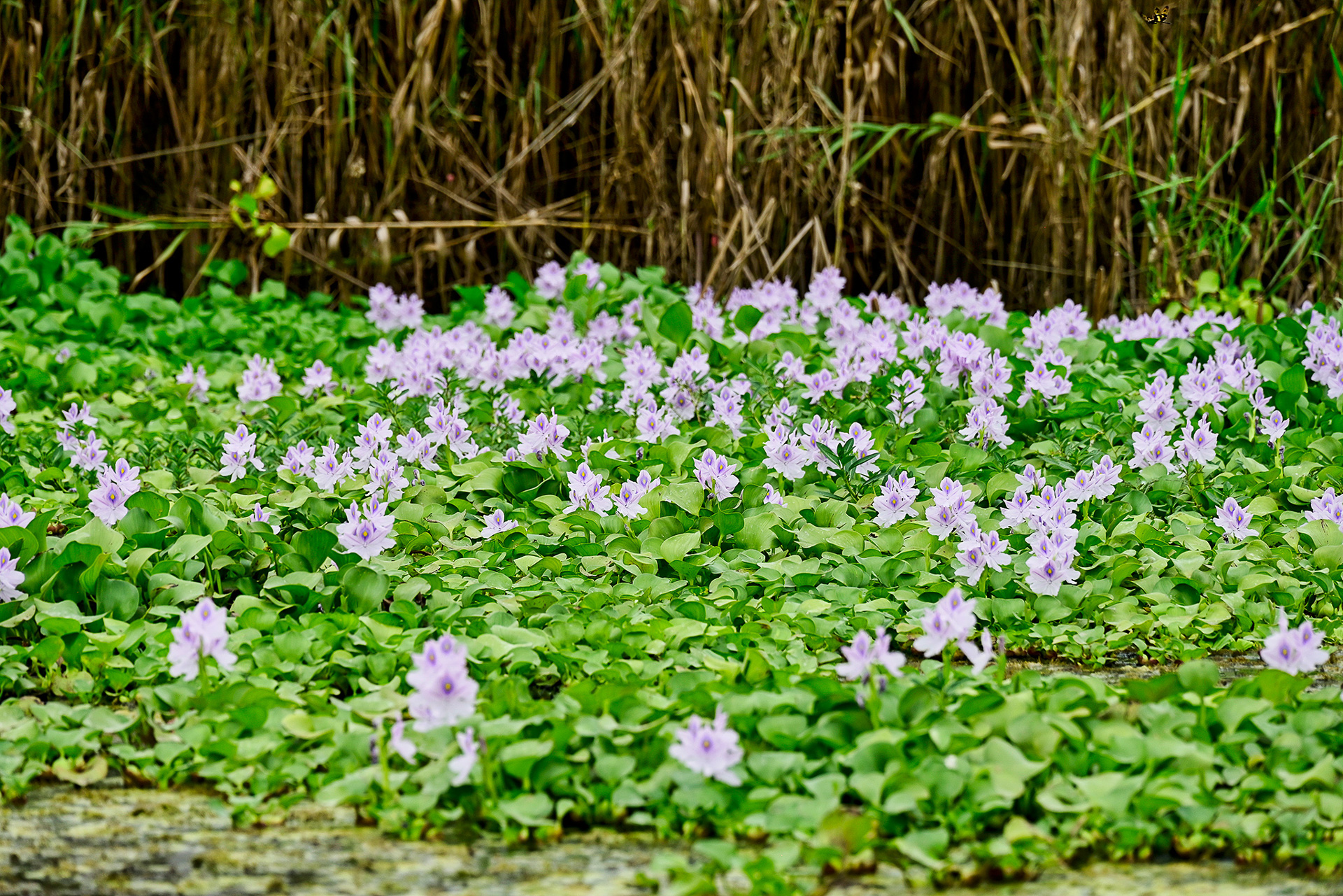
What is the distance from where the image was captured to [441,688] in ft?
6.81

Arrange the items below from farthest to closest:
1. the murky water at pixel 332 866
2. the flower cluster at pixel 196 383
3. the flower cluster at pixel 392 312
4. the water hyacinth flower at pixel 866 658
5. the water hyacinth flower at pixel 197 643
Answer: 1. the flower cluster at pixel 392 312
2. the flower cluster at pixel 196 383
3. the water hyacinth flower at pixel 197 643
4. the water hyacinth flower at pixel 866 658
5. the murky water at pixel 332 866

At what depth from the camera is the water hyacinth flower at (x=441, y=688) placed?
2.07m

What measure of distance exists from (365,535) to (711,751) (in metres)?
1.10

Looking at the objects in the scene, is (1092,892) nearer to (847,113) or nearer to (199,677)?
(199,677)

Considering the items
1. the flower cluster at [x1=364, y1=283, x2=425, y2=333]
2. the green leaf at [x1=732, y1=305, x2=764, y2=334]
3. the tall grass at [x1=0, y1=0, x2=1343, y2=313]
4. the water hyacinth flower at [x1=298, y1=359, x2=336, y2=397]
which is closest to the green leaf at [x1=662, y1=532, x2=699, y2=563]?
the water hyacinth flower at [x1=298, y1=359, x2=336, y2=397]

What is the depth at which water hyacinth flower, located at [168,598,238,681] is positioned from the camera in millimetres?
2299

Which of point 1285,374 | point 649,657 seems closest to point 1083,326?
point 1285,374

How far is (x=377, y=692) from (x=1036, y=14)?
4.75 metres

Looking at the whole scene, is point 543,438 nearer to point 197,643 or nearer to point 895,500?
point 895,500

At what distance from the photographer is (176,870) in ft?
6.24

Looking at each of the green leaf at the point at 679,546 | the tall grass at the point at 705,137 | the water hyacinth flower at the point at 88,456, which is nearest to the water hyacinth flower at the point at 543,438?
the green leaf at the point at 679,546

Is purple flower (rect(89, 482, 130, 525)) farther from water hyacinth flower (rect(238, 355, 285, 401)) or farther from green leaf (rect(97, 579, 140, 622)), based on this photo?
Result: water hyacinth flower (rect(238, 355, 285, 401))

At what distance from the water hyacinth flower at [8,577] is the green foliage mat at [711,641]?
58 millimetres

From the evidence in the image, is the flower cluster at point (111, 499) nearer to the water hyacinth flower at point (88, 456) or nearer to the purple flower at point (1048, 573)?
the water hyacinth flower at point (88, 456)
